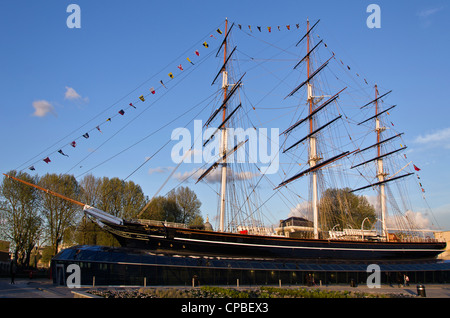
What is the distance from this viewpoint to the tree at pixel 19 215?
3859cm

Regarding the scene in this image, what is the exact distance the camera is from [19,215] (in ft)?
128

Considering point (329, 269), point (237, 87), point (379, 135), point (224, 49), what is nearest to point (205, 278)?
point (329, 269)

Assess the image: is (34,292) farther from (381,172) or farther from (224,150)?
(381,172)

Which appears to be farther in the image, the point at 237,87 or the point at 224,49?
the point at 224,49

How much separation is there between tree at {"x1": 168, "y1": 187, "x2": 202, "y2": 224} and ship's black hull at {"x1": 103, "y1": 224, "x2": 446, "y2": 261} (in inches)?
1077

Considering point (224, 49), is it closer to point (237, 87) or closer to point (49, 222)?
point (237, 87)

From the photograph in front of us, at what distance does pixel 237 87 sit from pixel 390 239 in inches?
1095

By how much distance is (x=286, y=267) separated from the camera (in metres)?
30.5

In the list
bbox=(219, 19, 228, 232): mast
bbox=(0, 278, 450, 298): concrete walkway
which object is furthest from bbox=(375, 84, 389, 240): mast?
bbox=(219, 19, 228, 232): mast

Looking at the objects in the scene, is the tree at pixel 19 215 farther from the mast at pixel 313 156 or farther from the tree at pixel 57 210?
the mast at pixel 313 156

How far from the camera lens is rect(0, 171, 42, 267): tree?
127ft

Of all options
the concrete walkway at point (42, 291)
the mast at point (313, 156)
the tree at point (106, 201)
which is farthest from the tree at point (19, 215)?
the mast at point (313, 156)

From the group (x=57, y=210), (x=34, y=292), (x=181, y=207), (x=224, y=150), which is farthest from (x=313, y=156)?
(x=34, y=292)
